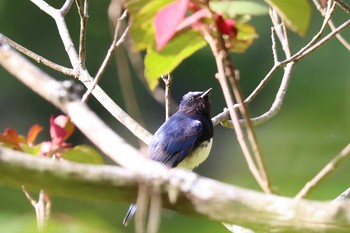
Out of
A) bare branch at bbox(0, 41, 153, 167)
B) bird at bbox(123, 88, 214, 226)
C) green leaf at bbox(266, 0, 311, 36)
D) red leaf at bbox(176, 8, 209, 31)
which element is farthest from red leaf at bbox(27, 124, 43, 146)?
bird at bbox(123, 88, 214, 226)

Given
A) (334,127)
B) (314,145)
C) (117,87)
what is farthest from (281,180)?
(117,87)

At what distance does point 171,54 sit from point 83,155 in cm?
20

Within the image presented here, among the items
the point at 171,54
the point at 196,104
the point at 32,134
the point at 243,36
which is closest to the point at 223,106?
the point at 196,104

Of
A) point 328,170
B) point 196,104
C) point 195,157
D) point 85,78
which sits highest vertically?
point 85,78

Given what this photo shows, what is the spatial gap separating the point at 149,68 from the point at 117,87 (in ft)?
21.3

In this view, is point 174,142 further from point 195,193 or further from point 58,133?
point 195,193

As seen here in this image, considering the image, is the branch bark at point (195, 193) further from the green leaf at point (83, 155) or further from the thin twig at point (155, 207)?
the green leaf at point (83, 155)

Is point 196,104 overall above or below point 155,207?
below

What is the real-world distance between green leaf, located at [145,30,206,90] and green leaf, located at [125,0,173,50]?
0.03m

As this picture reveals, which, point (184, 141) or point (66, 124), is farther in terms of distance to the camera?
point (184, 141)

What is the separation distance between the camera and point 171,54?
0.95 metres

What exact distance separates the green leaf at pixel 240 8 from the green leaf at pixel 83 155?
0.84 ft

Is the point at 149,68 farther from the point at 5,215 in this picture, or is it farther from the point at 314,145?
the point at 314,145

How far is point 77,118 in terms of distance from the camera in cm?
85
